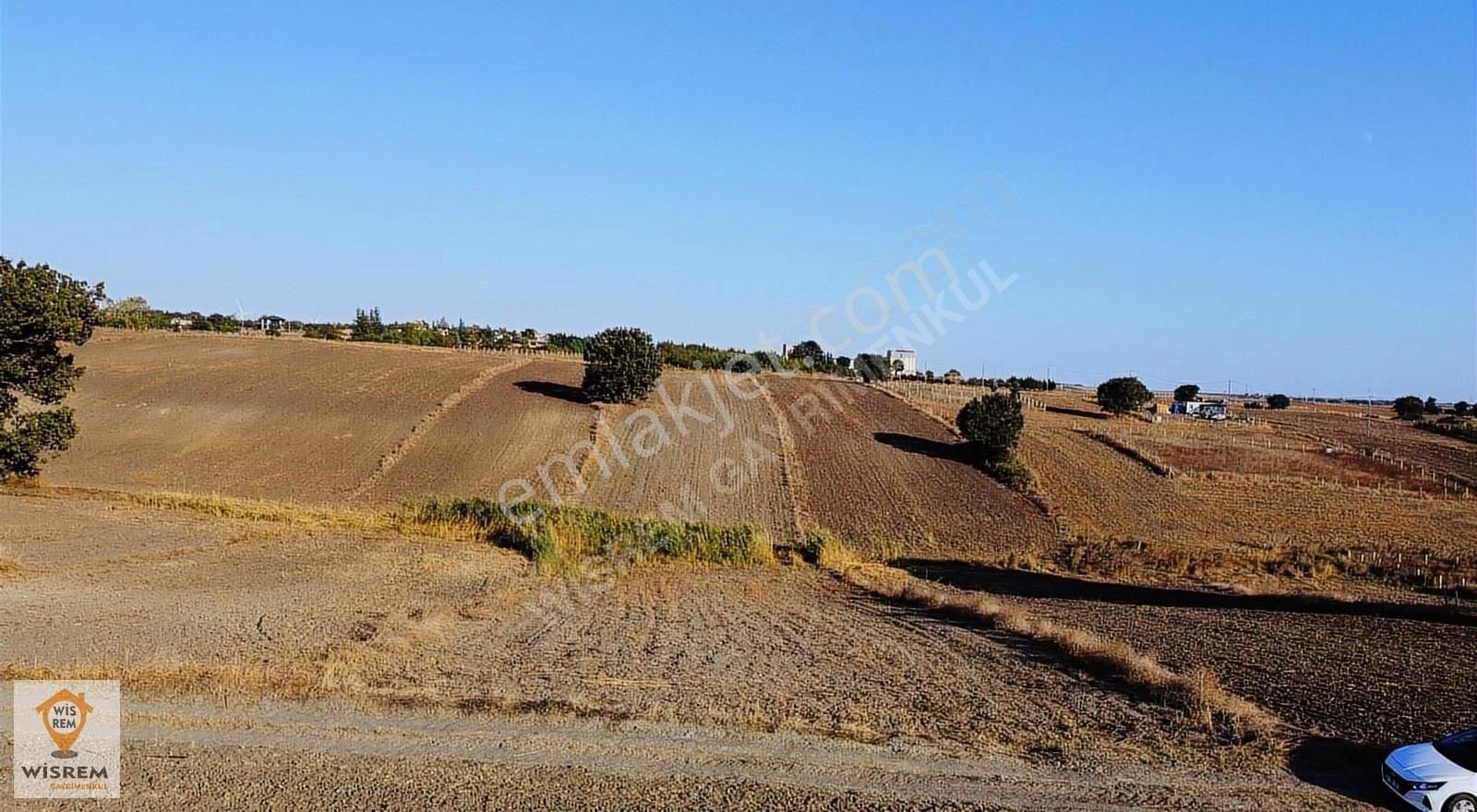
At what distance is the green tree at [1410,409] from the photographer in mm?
120312

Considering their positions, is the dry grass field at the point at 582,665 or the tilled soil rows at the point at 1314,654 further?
the tilled soil rows at the point at 1314,654

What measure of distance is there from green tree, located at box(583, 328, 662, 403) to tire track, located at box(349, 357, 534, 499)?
27.3 ft

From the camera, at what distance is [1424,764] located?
1020 centimetres

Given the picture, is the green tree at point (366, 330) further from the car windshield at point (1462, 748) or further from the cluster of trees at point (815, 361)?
the car windshield at point (1462, 748)

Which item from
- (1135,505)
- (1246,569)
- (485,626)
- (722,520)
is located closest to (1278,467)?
(1135,505)

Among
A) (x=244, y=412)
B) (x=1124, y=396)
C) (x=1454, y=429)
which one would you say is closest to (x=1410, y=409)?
(x=1454, y=429)

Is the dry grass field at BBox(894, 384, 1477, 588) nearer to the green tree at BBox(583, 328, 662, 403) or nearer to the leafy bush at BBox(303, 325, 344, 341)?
the green tree at BBox(583, 328, 662, 403)

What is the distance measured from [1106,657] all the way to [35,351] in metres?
32.6

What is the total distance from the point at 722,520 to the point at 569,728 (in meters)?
24.9

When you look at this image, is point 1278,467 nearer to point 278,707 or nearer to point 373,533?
point 373,533

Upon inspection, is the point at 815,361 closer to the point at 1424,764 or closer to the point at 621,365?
the point at 621,365

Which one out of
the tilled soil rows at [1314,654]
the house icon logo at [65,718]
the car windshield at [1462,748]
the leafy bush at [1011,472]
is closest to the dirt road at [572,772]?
the house icon logo at [65,718]

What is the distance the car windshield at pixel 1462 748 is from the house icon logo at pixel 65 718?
1452 cm

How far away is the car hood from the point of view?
9961 millimetres
